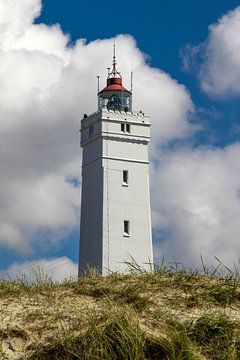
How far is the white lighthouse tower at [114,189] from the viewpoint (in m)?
53.7

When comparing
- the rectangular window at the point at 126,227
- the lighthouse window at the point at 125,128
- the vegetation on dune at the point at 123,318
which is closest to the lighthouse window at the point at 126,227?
the rectangular window at the point at 126,227

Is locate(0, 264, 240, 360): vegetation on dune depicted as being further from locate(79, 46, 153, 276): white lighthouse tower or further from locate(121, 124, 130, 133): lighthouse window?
locate(121, 124, 130, 133): lighthouse window

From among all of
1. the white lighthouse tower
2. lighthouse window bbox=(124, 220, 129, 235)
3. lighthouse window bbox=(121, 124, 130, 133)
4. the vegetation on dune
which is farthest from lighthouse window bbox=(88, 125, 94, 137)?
the vegetation on dune

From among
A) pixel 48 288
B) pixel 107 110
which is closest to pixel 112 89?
pixel 107 110

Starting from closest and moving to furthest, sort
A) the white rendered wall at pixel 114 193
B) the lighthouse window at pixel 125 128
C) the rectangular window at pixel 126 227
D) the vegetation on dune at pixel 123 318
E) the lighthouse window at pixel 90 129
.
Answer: the vegetation on dune at pixel 123 318 < the white rendered wall at pixel 114 193 < the rectangular window at pixel 126 227 < the lighthouse window at pixel 125 128 < the lighthouse window at pixel 90 129

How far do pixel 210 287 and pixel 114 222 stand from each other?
1801 inches

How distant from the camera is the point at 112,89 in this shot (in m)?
61.8

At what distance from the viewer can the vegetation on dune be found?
23.2 ft

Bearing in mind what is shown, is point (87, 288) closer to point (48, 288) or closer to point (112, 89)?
point (48, 288)

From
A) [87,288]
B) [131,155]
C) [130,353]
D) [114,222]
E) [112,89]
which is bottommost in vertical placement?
[130,353]

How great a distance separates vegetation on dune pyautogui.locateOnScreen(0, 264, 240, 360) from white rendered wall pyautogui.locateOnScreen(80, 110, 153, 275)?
43.9 metres

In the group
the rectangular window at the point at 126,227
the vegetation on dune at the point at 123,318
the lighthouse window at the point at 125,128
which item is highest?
the lighthouse window at the point at 125,128

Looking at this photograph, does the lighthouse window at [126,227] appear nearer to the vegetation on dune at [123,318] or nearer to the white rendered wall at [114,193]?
the white rendered wall at [114,193]

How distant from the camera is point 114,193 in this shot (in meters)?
54.8
